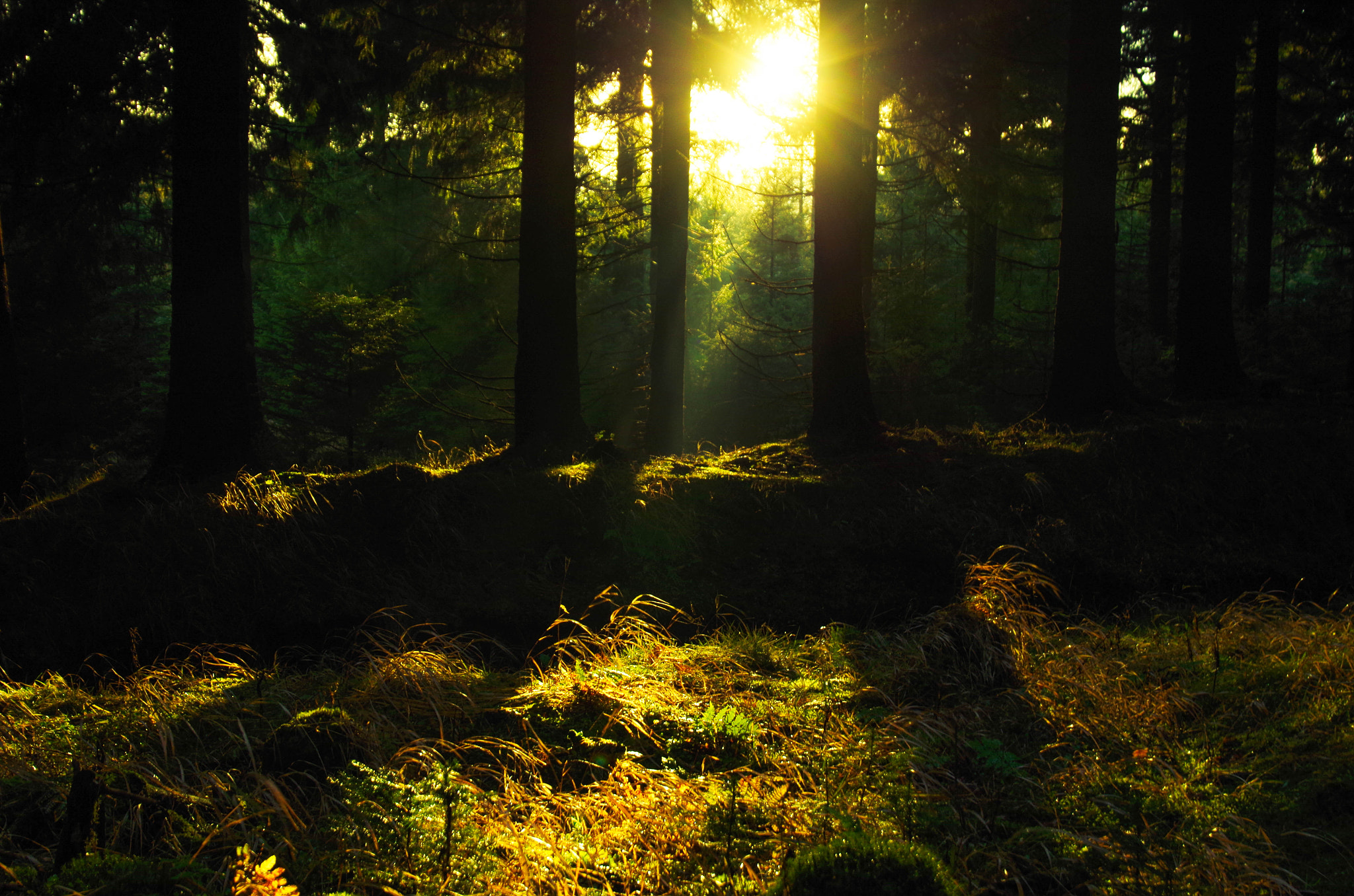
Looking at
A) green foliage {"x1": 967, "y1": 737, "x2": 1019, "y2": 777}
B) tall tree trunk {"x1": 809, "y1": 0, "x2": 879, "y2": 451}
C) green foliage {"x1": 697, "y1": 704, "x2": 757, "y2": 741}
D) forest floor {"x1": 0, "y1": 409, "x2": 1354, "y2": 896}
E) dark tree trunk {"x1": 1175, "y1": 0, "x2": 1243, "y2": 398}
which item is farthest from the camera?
dark tree trunk {"x1": 1175, "y1": 0, "x2": 1243, "y2": 398}

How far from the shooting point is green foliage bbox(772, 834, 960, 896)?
2338mm

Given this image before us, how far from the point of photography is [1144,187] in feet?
108

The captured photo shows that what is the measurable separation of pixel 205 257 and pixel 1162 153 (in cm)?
2144

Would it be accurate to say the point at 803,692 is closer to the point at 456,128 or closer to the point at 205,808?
the point at 205,808

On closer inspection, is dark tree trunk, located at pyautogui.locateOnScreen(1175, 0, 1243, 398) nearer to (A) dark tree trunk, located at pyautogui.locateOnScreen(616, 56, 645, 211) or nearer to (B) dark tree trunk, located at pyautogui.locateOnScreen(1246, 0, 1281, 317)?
(B) dark tree trunk, located at pyautogui.locateOnScreen(1246, 0, 1281, 317)

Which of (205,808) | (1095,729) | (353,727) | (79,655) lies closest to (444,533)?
(79,655)

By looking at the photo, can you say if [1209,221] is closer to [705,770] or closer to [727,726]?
[727,726]

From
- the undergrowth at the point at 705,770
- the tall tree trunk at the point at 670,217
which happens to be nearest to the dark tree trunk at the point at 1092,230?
the tall tree trunk at the point at 670,217

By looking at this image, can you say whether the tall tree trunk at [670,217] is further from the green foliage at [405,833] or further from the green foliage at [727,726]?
the green foliage at [405,833]

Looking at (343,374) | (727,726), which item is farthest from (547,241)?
(343,374)

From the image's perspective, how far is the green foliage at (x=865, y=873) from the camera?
2338 millimetres

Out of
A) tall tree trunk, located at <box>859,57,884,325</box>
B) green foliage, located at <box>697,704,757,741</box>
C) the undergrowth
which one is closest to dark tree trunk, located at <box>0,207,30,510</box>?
the undergrowth

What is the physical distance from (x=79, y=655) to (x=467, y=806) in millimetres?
4069

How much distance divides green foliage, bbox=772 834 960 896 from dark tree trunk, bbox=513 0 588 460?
6.20 m
